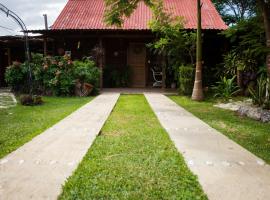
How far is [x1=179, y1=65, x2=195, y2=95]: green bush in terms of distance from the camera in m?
11.9

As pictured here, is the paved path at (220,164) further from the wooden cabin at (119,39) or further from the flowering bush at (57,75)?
the wooden cabin at (119,39)

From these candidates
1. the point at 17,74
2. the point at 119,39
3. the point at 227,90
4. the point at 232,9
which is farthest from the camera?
the point at 232,9

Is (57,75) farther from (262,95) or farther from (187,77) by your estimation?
(262,95)

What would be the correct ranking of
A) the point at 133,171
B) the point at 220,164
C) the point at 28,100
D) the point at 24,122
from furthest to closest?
the point at 28,100
the point at 24,122
the point at 220,164
the point at 133,171

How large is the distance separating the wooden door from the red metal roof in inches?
55.4

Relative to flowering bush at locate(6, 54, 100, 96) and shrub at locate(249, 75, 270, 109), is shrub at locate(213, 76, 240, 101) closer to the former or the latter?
shrub at locate(249, 75, 270, 109)

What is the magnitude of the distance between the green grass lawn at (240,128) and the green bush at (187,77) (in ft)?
9.93

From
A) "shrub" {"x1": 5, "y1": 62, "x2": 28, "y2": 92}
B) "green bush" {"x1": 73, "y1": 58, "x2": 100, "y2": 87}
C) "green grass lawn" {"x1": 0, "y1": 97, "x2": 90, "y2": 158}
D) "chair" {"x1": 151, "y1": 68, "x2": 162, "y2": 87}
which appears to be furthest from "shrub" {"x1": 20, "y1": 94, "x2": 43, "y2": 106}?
"chair" {"x1": 151, "y1": 68, "x2": 162, "y2": 87}

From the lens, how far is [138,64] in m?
16.2

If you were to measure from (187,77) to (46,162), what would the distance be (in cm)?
883

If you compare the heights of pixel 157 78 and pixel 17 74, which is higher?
pixel 17 74

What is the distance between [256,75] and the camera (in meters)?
11.6

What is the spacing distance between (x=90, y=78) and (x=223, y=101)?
192 inches

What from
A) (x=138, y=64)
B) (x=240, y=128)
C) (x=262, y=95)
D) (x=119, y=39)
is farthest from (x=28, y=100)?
(x=119, y=39)
